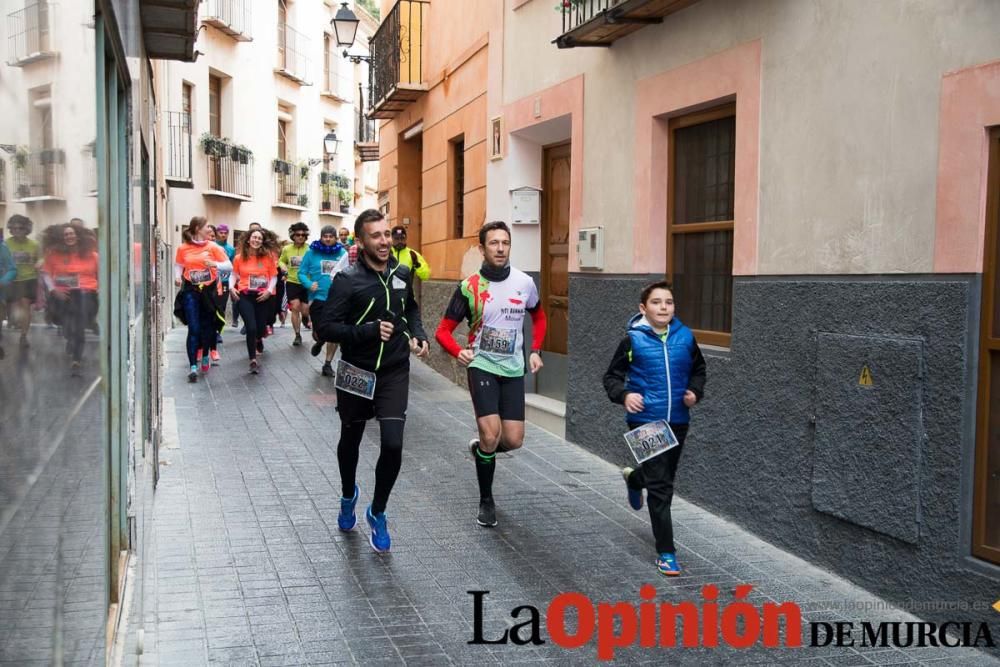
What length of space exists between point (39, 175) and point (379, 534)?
185 inches

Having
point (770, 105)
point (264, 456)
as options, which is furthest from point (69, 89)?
point (264, 456)

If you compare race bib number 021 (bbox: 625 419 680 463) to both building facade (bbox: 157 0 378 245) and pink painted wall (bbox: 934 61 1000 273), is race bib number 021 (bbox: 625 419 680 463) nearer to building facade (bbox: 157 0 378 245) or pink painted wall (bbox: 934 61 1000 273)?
pink painted wall (bbox: 934 61 1000 273)

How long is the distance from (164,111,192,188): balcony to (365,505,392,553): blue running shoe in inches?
687

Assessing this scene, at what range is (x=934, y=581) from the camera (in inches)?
207

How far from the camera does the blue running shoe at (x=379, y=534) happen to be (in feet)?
20.7

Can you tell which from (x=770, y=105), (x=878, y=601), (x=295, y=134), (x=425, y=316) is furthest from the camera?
(x=295, y=134)

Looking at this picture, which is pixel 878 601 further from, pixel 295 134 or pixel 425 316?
pixel 295 134

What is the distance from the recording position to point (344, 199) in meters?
36.9

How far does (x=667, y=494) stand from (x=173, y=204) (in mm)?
20466

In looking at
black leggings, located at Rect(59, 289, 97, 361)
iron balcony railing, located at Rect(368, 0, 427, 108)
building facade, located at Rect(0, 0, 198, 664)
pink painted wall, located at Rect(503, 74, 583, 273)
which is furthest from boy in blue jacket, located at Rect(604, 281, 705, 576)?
iron balcony railing, located at Rect(368, 0, 427, 108)

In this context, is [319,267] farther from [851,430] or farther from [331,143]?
[331,143]

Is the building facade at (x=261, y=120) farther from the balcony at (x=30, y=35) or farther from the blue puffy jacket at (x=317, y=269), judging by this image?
the balcony at (x=30, y=35)

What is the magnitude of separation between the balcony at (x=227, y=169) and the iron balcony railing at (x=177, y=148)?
1.37 meters

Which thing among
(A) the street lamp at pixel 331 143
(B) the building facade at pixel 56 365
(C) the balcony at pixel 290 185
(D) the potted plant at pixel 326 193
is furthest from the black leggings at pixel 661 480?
(D) the potted plant at pixel 326 193
